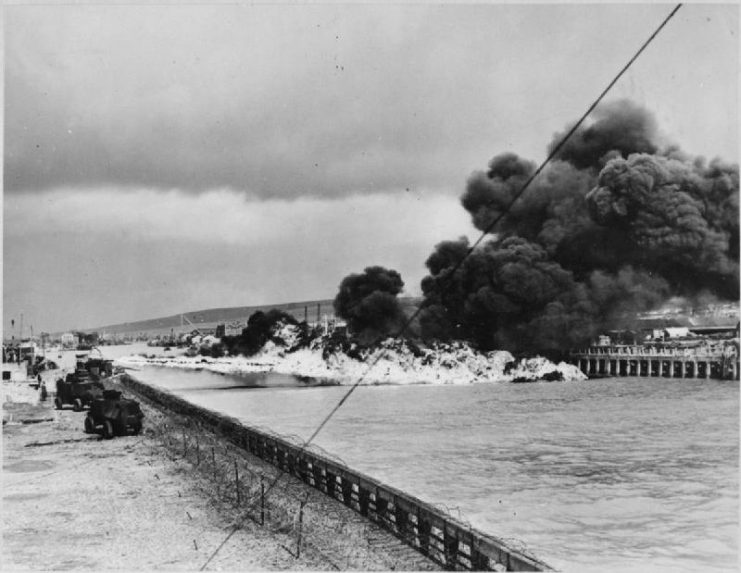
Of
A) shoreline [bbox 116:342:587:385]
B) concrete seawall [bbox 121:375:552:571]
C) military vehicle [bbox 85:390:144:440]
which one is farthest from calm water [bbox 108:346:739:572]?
shoreline [bbox 116:342:587:385]

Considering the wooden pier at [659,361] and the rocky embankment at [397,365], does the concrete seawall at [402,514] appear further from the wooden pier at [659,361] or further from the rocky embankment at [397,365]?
the wooden pier at [659,361]

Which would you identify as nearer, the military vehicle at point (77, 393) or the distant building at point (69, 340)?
the military vehicle at point (77, 393)

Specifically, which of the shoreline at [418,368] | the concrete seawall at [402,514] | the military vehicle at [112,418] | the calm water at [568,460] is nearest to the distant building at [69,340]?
the shoreline at [418,368]

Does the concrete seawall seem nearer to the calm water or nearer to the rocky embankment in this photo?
the calm water

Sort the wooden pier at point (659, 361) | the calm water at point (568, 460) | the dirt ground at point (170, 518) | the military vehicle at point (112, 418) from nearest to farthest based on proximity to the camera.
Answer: the dirt ground at point (170, 518)
the calm water at point (568, 460)
the military vehicle at point (112, 418)
the wooden pier at point (659, 361)

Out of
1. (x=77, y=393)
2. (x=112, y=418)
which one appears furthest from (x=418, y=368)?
(x=112, y=418)

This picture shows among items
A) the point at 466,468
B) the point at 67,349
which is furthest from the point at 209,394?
the point at 466,468
